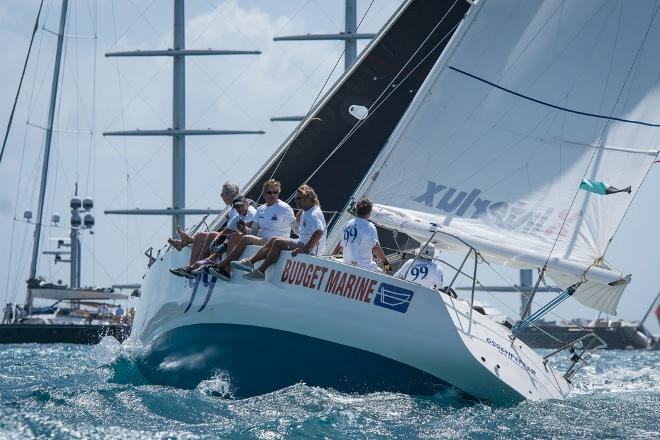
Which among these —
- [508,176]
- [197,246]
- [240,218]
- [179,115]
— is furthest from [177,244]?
[179,115]

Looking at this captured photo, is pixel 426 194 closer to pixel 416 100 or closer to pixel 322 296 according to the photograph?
pixel 416 100

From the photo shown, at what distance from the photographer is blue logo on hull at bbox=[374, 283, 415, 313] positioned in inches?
416

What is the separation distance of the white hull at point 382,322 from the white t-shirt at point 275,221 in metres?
0.63

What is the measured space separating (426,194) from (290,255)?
2.13m

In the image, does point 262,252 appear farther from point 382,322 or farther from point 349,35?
point 349,35

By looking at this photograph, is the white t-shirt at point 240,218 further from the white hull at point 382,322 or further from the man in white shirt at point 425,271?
the man in white shirt at point 425,271

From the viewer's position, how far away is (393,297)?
34.7ft

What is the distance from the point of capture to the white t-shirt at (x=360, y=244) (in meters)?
11.3

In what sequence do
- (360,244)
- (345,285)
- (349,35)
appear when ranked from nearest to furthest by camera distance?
(345,285) → (360,244) → (349,35)

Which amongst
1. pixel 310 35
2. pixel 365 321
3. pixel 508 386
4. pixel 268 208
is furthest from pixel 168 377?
pixel 310 35

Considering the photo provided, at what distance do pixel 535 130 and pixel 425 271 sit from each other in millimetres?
2058

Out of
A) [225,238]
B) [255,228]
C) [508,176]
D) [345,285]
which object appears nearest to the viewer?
[345,285]

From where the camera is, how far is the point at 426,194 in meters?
12.6

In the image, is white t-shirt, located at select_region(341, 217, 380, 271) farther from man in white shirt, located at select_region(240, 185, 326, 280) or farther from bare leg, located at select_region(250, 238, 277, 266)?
bare leg, located at select_region(250, 238, 277, 266)
